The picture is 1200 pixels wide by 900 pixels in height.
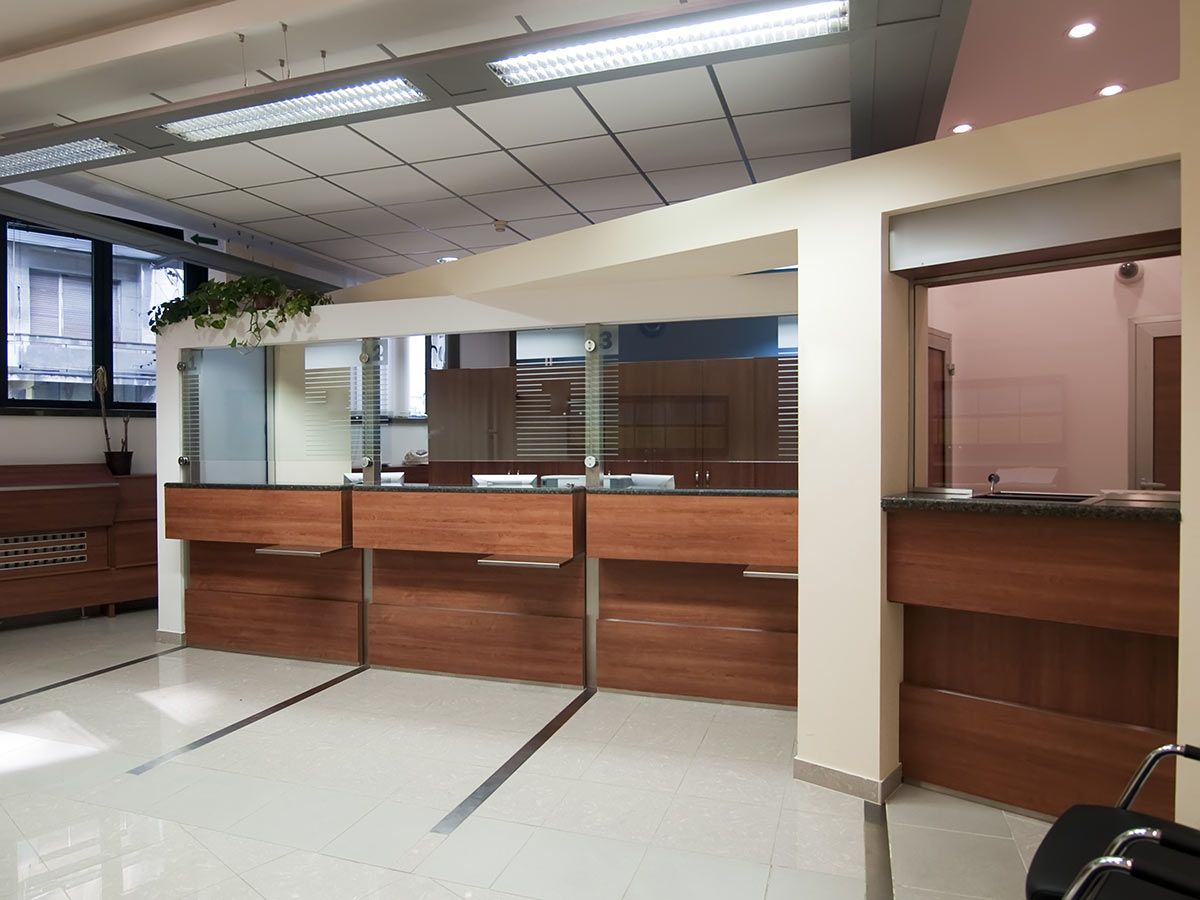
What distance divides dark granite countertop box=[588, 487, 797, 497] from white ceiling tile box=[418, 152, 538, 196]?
2.47 meters

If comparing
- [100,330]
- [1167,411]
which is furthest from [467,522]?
[100,330]

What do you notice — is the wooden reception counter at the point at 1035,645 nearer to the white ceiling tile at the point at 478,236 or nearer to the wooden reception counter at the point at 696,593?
the wooden reception counter at the point at 696,593

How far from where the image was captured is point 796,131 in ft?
15.8

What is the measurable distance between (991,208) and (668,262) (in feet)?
4.99

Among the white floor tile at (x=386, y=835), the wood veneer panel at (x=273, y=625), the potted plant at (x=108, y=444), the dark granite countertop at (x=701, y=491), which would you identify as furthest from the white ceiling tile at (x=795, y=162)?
the potted plant at (x=108, y=444)

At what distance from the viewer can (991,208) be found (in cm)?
293

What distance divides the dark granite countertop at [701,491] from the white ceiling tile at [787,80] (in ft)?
7.12

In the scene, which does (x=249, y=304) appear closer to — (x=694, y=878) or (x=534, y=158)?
(x=534, y=158)

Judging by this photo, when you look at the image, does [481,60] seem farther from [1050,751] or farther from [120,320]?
[120,320]

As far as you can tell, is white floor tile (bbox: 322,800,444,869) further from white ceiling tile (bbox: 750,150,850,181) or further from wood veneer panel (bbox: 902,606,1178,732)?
white ceiling tile (bbox: 750,150,850,181)

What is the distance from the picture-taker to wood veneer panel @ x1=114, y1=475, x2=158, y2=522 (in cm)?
661

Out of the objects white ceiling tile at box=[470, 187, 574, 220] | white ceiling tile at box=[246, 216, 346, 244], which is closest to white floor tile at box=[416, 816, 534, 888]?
white ceiling tile at box=[470, 187, 574, 220]

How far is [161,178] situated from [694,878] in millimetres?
5667

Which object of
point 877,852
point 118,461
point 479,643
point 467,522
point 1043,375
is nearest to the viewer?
point 877,852
